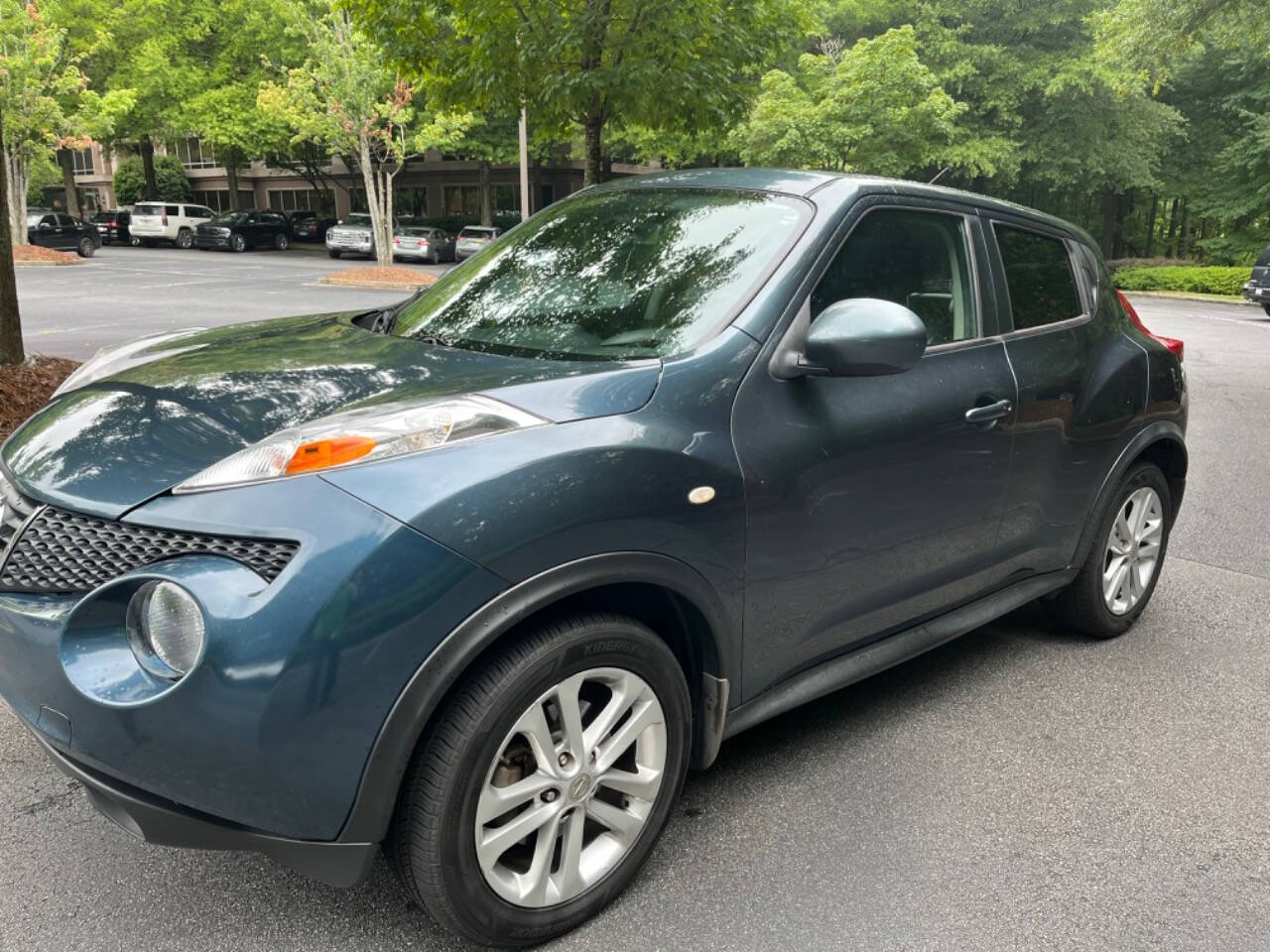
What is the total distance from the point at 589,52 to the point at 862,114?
18.5 m

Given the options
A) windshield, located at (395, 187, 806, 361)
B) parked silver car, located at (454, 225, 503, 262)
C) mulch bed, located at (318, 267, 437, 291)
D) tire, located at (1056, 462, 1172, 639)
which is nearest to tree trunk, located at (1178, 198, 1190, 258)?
parked silver car, located at (454, 225, 503, 262)

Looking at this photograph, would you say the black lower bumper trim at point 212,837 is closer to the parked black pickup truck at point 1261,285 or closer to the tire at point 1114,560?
the tire at point 1114,560

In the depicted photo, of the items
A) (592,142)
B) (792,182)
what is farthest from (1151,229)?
(792,182)

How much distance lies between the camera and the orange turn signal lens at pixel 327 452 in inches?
83.5

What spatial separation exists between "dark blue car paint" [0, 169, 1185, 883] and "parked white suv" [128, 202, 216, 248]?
128ft

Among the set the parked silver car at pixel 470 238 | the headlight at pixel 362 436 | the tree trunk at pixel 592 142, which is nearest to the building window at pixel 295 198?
the parked silver car at pixel 470 238

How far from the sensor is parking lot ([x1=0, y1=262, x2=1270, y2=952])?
2.48m

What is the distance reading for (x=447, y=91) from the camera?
952 centimetres

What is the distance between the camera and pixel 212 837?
2.06 m

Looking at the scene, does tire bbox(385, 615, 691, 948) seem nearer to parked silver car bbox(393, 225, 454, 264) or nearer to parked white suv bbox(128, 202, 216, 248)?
parked silver car bbox(393, 225, 454, 264)

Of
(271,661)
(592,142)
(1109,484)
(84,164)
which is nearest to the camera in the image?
(271,661)

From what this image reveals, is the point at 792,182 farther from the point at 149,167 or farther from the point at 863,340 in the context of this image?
the point at 149,167

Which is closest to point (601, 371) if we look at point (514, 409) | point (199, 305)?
point (514, 409)

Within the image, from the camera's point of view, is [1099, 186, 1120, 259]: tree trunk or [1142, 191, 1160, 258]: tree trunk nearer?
[1099, 186, 1120, 259]: tree trunk
